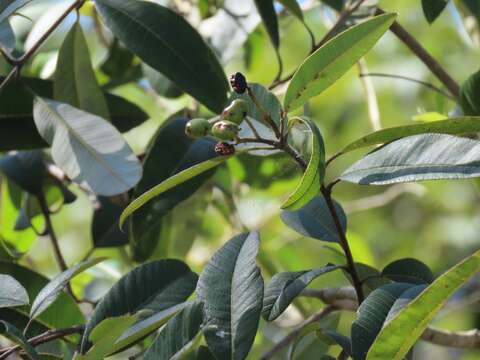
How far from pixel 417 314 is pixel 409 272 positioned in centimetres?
28

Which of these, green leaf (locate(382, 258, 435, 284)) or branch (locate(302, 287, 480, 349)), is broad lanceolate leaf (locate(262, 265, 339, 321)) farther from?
branch (locate(302, 287, 480, 349))

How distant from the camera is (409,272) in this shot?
994mm

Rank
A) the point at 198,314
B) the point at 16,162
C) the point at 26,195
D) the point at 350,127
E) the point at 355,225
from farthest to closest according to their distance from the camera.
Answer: the point at 355,225 → the point at 350,127 → the point at 26,195 → the point at 16,162 → the point at 198,314

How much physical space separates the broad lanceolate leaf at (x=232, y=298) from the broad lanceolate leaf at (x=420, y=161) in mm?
128

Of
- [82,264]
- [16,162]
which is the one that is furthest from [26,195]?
[82,264]

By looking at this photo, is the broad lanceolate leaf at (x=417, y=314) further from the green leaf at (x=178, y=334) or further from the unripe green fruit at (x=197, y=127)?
the unripe green fruit at (x=197, y=127)

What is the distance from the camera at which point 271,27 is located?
1259 mm

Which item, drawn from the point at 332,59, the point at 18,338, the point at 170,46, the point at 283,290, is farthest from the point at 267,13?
the point at 18,338

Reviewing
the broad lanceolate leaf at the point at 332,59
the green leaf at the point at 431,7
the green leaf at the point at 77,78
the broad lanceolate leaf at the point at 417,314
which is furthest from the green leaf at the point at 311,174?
the green leaf at the point at 77,78

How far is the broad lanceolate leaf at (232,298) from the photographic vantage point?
79 cm

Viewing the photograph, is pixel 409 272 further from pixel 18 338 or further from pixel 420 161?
pixel 18 338

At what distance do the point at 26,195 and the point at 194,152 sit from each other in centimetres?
53

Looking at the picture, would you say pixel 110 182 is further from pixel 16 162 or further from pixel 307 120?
pixel 16 162

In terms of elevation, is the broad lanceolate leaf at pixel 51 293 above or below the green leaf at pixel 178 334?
below
